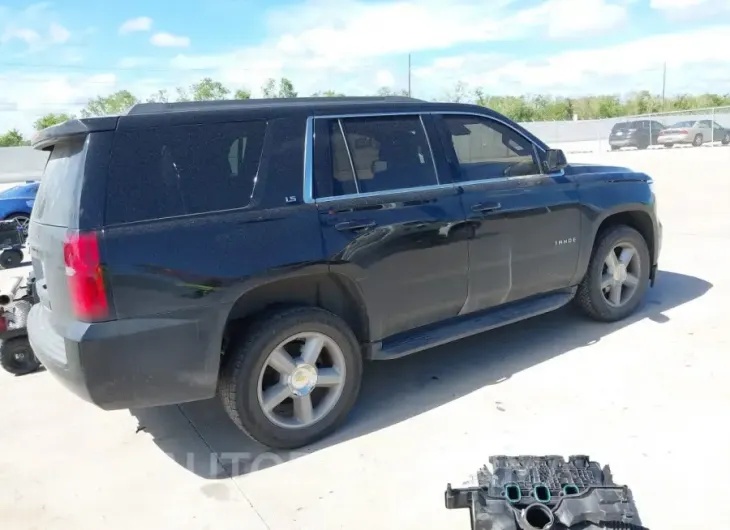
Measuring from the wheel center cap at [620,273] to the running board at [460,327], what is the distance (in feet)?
1.69

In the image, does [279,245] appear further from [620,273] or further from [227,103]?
[620,273]

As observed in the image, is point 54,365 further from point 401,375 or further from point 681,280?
point 681,280

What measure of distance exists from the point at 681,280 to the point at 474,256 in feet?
11.4

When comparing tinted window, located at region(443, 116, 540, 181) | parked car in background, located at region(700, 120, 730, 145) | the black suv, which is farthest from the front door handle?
parked car in background, located at region(700, 120, 730, 145)

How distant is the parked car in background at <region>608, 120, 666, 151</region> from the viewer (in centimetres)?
2809

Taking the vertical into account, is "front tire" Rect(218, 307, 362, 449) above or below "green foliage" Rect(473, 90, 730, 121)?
below

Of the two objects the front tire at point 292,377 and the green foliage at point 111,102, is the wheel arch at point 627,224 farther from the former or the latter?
the green foliage at point 111,102

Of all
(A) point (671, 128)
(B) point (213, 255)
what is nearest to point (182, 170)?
(B) point (213, 255)

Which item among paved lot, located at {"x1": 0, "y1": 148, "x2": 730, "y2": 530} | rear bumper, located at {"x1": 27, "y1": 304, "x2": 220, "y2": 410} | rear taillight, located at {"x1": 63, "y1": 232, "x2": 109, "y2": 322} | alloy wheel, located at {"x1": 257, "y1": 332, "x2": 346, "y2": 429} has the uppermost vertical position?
rear taillight, located at {"x1": 63, "y1": 232, "x2": 109, "y2": 322}

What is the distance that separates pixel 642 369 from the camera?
4.38m

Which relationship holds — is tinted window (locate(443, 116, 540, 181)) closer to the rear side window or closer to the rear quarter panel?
the rear quarter panel

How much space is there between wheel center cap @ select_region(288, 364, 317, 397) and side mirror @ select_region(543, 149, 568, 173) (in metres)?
2.46

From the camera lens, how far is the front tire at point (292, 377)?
3.39 metres

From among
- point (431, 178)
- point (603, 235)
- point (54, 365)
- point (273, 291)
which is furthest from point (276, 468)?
point (603, 235)
